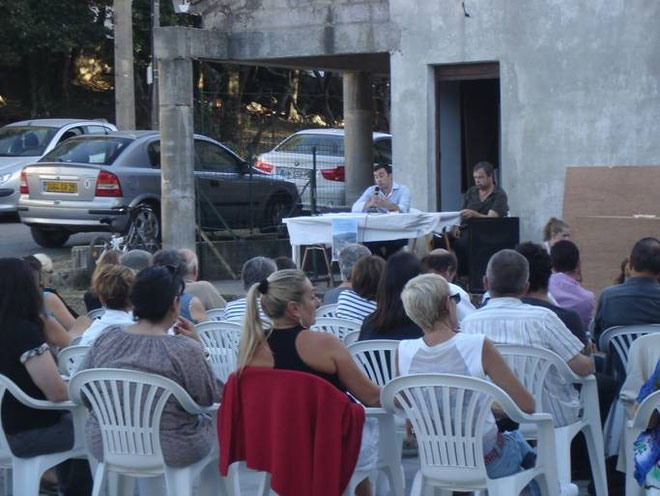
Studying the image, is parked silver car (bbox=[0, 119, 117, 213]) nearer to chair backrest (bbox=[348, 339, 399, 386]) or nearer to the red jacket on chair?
chair backrest (bbox=[348, 339, 399, 386])

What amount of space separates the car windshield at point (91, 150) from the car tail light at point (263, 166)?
3.50 metres

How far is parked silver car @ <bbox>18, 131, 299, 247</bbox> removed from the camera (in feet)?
50.0

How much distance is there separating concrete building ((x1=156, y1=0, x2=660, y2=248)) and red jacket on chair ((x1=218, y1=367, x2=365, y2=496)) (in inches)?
294

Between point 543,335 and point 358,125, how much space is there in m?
13.1

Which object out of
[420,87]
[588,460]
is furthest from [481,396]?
[420,87]

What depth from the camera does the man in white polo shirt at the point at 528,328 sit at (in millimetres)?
5848

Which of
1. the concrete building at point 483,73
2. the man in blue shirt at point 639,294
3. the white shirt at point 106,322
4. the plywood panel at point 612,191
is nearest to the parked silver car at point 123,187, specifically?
the concrete building at point 483,73

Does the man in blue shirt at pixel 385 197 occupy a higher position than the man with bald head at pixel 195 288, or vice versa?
the man in blue shirt at pixel 385 197

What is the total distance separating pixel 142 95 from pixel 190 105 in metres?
23.1

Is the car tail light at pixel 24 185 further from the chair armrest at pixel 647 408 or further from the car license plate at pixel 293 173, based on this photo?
the chair armrest at pixel 647 408

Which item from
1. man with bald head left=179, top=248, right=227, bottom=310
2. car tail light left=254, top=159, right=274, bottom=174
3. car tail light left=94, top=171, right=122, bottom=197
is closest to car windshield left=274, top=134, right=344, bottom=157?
car tail light left=254, top=159, right=274, bottom=174

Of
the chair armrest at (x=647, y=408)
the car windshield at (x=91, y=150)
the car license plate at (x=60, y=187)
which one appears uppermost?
the car windshield at (x=91, y=150)

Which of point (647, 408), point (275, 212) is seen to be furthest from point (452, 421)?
point (275, 212)

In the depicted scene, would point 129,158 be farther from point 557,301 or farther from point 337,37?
point 557,301
